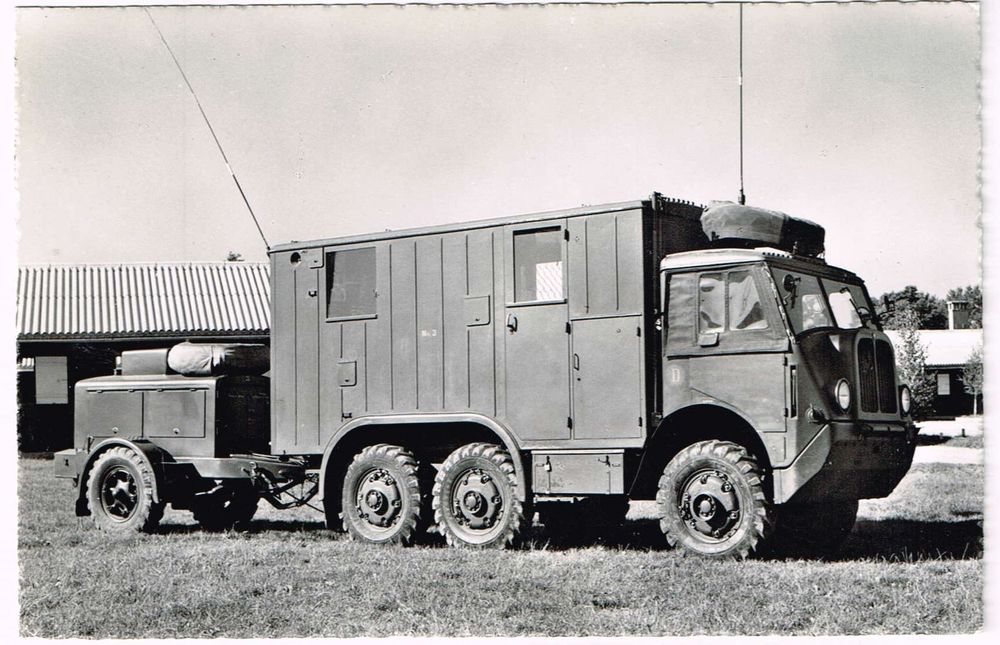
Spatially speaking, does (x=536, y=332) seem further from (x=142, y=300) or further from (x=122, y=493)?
(x=142, y=300)

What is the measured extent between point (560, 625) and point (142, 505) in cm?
688

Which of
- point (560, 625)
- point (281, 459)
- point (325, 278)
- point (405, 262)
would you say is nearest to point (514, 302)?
point (405, 262)

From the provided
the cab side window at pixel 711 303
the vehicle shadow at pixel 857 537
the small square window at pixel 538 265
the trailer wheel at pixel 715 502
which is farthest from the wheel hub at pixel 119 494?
the cab side window at pixel 711 303

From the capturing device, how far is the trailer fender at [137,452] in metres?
13.3

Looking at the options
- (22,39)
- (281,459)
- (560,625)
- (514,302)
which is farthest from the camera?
(281,459)

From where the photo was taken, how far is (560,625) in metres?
7.99

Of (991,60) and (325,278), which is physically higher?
(991,60)

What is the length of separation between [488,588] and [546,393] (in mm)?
2716

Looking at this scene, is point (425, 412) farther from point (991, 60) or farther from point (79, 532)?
point (991, 60)

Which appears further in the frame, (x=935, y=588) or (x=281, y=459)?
(x=281, y=459)

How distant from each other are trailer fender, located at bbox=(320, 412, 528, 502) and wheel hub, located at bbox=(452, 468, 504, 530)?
325 millimetres

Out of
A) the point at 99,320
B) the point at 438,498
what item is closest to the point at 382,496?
the point at 438,498

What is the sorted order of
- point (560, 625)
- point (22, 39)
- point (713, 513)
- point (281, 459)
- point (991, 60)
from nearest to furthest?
point (560, 625) → point (991, 60) → point (22, 39) → point (713, 513) → point (281, 459)

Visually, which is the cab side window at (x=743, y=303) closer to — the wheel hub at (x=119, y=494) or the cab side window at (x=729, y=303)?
the cab side window at (x=729, y=303)
